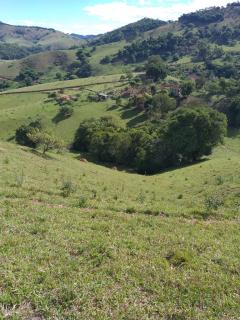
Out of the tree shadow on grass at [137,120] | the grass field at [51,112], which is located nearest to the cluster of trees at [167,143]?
the grass field at [51,112]

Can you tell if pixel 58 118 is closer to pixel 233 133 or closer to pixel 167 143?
pixel 167 143

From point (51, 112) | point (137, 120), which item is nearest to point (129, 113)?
point (137, 120)

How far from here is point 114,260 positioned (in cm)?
1592

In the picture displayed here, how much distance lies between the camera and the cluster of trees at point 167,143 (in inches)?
3113

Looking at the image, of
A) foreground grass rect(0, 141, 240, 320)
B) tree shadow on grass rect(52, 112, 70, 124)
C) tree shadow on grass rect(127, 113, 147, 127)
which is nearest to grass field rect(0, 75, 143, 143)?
tree shadow on grass rect(127, 113, 147, 127)

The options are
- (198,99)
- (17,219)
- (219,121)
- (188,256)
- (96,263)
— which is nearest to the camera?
(96,263)

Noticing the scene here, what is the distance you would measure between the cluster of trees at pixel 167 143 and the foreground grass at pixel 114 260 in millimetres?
53585

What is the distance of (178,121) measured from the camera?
82500mm

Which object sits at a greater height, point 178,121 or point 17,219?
point 17,219

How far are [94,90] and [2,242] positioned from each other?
148m

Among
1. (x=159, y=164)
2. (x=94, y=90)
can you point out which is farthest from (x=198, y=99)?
(x=159, y=164)

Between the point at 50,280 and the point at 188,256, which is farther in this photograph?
the point at 188,256

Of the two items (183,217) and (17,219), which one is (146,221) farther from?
→ (17,219)

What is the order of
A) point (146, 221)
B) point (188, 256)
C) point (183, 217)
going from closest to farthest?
point (188, 256), point (146, 221), point (183, 217)
